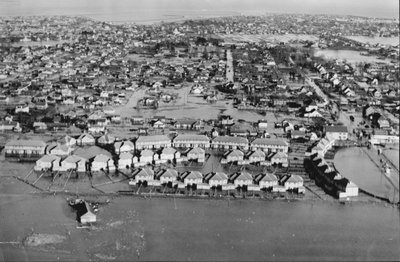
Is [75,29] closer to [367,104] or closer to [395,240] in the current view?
[367,104]

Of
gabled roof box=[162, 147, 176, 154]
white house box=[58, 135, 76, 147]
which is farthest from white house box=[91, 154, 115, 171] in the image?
white house box=[58, 135, 76, 147]

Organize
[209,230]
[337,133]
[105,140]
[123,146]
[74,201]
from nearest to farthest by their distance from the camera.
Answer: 1. [209,230]
2. [74,201]
3. [123,146]
4. [105,140]
5. [337,133]

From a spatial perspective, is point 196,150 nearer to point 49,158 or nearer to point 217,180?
point 217,180

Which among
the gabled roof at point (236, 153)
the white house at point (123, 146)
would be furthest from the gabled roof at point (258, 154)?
the white house at point (123, 146)

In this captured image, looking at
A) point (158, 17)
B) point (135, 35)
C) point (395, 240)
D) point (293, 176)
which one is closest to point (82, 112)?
point (293, 176)

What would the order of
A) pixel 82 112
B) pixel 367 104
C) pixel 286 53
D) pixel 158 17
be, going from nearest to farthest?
1. pixel 82 112
2. pixel 367 104
3. pixel 286 53
4. pixel 158 17

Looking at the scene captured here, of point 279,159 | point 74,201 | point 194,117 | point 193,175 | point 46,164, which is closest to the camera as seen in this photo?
point 74,201

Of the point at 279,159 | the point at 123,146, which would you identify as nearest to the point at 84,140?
the point at 123,146
